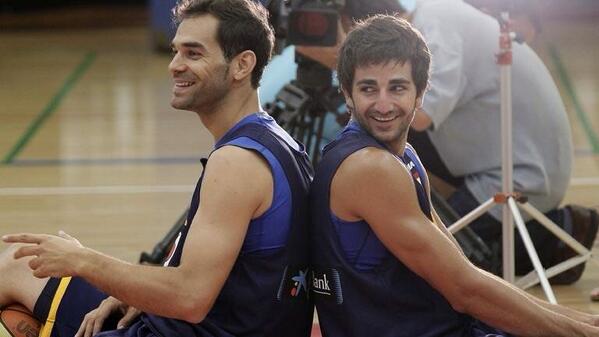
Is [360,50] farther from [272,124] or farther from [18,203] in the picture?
[18,203]

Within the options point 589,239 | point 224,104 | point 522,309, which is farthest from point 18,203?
point 522,309

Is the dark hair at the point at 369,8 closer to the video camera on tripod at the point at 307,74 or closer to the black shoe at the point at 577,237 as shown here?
the video camera on tripod at the point at 307,74

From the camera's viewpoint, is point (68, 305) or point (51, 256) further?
point (68, 305)

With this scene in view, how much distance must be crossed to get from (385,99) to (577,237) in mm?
2323

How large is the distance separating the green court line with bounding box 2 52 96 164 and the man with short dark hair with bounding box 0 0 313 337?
443 cm

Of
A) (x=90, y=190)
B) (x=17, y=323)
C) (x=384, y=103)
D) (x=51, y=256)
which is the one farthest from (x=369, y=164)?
(x=90, y=190)

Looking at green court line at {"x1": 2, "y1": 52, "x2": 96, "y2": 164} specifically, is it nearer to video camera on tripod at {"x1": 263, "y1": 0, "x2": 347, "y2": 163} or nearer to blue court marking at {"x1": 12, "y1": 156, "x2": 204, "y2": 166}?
blue court marking at {"x1": 12, "y1": 156, "x2": 204, "y2": 166}

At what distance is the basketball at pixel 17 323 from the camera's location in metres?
3.43

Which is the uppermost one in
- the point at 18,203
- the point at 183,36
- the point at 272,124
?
the point at 183,36

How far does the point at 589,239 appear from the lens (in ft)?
16.9

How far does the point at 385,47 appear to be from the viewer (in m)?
3.02

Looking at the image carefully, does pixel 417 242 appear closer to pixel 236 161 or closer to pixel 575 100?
pixel 236 161

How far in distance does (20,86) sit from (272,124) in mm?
7122

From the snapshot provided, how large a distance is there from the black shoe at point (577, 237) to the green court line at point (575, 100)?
8.03 ft
